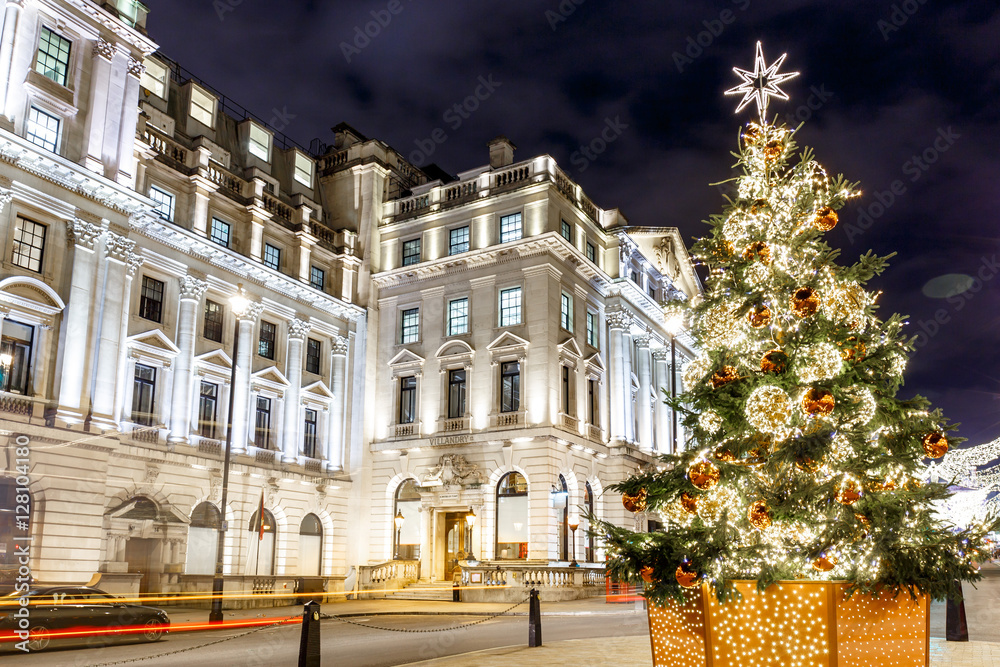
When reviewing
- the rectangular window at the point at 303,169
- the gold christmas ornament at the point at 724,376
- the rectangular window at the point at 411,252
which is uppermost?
the rectangular window at the point at 303,169

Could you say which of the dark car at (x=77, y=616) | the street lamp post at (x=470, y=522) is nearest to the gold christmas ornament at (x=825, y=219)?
the dark car at (x=77, y=616)

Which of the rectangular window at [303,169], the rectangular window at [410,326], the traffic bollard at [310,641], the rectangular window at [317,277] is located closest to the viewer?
the traffic bollard at [310,641]

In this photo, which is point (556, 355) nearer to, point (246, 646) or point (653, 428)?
point (653, 428)

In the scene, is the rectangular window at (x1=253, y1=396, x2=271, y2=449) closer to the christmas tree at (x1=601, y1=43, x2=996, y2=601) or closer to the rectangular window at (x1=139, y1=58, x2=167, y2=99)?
the rectangular window at (x1=139, y1=58, x2=167, y2=99)

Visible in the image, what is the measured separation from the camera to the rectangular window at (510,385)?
38.6 metres

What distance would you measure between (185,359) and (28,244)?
7867 millimetres

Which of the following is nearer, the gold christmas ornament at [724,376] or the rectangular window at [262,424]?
the gold christmas ornament at [724,376]

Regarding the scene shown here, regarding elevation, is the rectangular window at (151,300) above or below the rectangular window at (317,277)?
below

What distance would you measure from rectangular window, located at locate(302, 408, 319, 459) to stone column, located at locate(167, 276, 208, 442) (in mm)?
6767

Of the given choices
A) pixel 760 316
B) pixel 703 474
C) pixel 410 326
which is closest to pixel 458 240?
pixel 410 326

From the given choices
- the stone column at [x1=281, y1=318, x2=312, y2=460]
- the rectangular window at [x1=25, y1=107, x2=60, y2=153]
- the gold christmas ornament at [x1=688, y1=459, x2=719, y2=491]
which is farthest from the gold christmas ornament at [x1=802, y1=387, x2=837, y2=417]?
the stone column at [x1=281, y1=318, x2=312, y2=460]

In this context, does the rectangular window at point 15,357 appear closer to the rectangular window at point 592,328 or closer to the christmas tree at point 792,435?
the christmas tree at point 792,435

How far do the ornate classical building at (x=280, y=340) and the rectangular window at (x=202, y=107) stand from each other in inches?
6.0

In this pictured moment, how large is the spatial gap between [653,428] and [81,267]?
104ft
